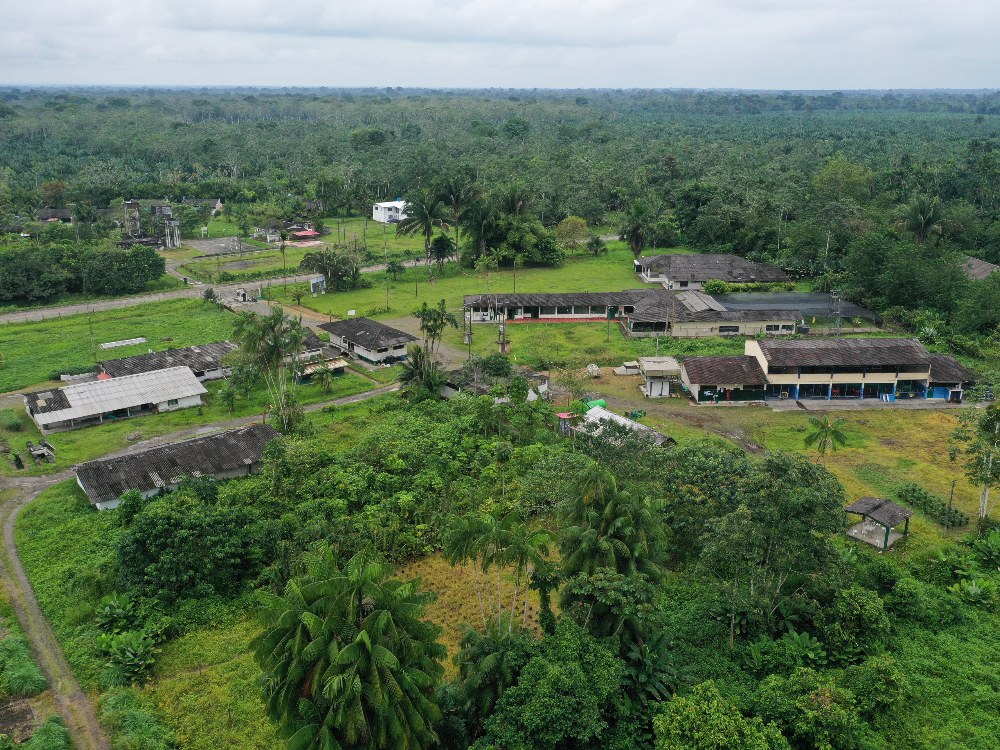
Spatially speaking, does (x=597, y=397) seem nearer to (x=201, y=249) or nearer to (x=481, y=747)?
(x=481, y=747)

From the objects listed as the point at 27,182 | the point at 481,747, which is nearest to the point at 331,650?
the point at 481,747

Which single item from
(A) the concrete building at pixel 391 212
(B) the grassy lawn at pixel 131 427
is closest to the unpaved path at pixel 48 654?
(B) the grassy lawn at pixel 131 427

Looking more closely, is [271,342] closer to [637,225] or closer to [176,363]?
[176,363]

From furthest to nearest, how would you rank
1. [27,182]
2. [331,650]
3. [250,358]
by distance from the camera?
[27,182], [250,358], [331,650]

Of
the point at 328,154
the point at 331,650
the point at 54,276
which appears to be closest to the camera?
the point at 331,650

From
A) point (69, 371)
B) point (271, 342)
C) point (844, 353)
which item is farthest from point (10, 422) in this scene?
point (844, 353)

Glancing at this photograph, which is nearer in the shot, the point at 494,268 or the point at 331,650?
the point at 331,650

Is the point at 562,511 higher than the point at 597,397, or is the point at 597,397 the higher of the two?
the point at 562,511

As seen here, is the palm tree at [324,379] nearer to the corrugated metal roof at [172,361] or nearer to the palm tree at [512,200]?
the corrugated metal roof at [172,361]

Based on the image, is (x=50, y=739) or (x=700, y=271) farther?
(x=700, y=271)
